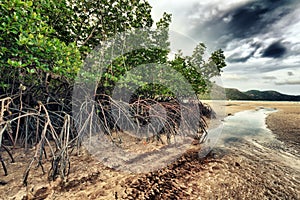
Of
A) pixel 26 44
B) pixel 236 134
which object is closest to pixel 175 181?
pixel 26 44

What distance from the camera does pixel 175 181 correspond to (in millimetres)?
2561

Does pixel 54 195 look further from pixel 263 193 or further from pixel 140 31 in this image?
pixel 140 31

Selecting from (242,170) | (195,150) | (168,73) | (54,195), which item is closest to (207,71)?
(168,73)

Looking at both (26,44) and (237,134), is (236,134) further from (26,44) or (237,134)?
(26,44)

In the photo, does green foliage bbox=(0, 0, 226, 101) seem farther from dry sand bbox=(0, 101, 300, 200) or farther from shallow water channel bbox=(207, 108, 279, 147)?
shallow water channel bbox=(207, 108, 279, 147)

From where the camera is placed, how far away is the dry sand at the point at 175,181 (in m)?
2.14

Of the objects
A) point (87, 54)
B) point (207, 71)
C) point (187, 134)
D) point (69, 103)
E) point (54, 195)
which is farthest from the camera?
point (207, 71)

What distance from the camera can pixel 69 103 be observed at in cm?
449

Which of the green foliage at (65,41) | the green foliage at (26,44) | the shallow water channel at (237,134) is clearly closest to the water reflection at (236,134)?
the shallow water channel at (237,134)

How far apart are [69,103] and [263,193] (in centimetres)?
436

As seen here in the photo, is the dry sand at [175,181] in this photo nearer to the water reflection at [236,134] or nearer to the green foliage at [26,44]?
the water reflection at [236,134]

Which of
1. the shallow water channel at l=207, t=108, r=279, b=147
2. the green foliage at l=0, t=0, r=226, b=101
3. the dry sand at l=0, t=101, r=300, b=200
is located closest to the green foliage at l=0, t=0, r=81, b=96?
the green foliage at l=0, t=0, r=226, b=101

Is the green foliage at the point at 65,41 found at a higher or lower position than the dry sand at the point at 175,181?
higher

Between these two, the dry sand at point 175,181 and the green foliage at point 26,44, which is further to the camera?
the green foliage at point 26,44
